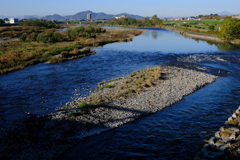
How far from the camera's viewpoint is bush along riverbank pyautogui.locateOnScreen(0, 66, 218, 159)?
11156 mm

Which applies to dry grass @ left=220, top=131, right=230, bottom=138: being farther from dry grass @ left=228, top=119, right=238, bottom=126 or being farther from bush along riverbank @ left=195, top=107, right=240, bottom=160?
dry grass @ left=228, top=119, right=238, bottom=126

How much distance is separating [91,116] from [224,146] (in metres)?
8.74

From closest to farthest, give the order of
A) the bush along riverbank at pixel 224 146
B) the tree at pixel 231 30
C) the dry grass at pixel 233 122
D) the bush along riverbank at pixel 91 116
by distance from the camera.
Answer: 1. the bush along riverbank at pixel 224 146
2. the bush along riverbank at pixel 91 116
3. the dry grass at pixel 233 122
4. the tree at pixel 231 30

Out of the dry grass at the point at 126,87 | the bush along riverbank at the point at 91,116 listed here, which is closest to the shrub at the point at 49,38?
the dry grass at the point at 126,87

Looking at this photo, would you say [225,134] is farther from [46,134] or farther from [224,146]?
[46,134]

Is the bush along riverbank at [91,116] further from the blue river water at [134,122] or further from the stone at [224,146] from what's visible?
the stone at [224,146]

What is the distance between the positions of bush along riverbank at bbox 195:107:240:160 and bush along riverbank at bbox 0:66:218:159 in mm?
5477

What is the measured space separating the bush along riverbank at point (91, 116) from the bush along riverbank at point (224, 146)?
548 cm

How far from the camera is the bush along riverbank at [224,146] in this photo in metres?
9.49

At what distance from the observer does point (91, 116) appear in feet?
46.8

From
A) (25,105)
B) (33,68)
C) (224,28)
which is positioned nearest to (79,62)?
(33,68)

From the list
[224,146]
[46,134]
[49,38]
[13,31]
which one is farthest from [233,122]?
[13,31]

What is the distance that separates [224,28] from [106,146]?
5728 cm

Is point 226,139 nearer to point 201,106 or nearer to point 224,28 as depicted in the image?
point 201,106
